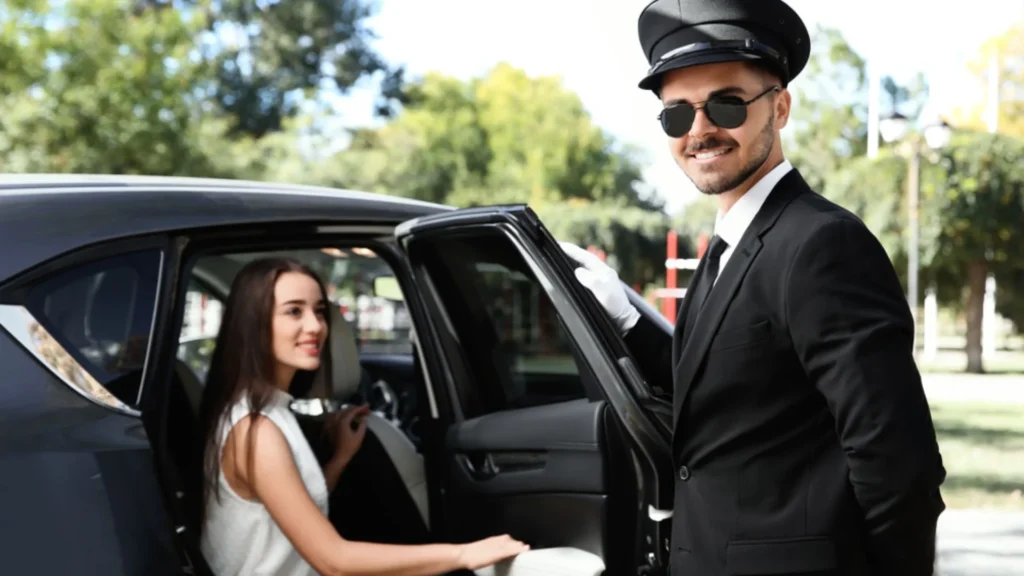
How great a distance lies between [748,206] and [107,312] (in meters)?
1.40

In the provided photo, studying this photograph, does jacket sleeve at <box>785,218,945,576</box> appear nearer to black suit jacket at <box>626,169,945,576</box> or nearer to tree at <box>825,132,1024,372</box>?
black suit jacket at <box>626,169,945,576</box>

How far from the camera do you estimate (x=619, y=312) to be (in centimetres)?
289

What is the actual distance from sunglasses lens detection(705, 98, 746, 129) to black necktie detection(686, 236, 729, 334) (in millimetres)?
230

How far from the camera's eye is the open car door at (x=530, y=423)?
2.71 metres

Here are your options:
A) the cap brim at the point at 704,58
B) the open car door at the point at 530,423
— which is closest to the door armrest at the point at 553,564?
the open car door at the point at 530,423

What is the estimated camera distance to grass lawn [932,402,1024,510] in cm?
904

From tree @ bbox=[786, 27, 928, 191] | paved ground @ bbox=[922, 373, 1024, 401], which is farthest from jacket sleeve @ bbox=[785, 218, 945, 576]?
tree @ bbox=[786, 27, 928, 191]

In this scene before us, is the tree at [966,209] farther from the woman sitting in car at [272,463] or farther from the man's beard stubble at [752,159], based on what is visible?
the man's beard stubble at [752,159]

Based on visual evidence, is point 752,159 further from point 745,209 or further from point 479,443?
point 479,443

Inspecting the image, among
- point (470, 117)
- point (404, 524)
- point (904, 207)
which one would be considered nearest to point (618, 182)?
point (470, 117)

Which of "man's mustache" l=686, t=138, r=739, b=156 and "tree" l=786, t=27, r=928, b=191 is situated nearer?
"man's mustache" l=686, t=138, r=739, b=156

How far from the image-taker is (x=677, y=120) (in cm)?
222

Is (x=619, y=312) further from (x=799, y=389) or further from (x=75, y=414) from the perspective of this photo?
(x=75, y=414)

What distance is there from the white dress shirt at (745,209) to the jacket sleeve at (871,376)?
22 centimetres
